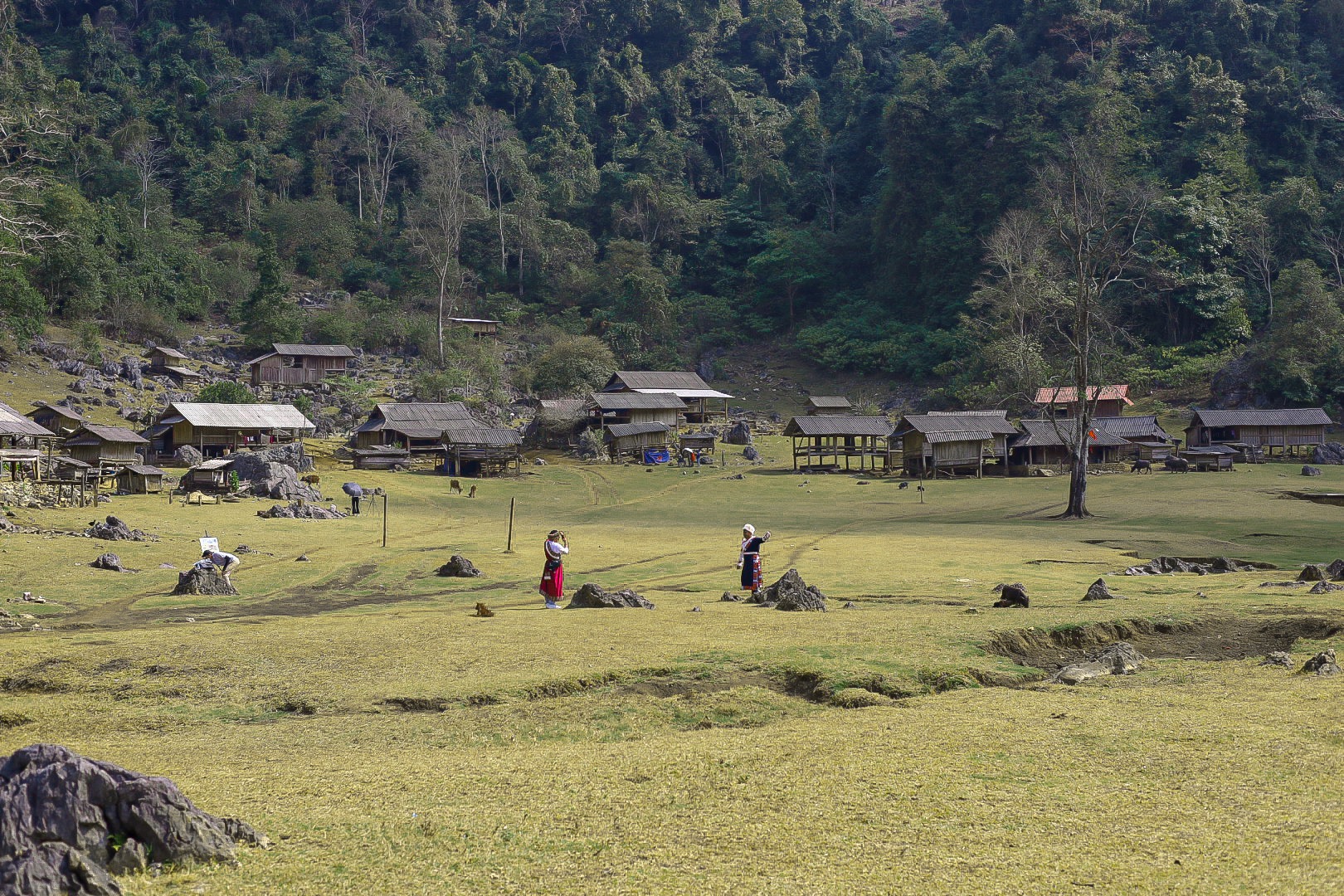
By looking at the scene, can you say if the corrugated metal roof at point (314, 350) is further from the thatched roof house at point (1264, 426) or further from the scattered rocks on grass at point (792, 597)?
the scattered rocks on grass at point (792, 597)

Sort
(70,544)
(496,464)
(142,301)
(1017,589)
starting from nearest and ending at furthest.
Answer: (1017,589) < (70,544) < (496,464) < (142,301)

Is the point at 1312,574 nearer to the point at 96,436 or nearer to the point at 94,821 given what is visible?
the point at 94,821

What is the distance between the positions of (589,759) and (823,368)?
90.9 meters

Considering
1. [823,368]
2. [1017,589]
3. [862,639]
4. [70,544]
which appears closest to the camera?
[862,639]

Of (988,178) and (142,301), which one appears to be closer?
(142,301)

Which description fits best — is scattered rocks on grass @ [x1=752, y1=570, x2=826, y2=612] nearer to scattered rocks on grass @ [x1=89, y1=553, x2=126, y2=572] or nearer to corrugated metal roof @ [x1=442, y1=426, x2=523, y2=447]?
scattered rocks on grass @ [x1=89, y1=553, x2=126, y2=572]

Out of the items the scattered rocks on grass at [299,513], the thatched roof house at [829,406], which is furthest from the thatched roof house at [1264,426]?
the scattered rocks on grass at [299,513]

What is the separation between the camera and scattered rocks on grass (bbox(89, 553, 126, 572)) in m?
27.9

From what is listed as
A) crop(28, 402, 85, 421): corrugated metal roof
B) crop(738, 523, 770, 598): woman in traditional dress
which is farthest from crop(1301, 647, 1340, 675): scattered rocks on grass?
crop(28, 402, 85, 421): corrugated metal roof

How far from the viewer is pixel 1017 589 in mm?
21234

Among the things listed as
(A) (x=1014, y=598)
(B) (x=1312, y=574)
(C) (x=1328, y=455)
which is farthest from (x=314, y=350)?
(B) (x=1312, y=574)

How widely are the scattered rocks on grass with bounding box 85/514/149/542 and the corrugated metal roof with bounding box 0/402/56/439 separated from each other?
12.6m

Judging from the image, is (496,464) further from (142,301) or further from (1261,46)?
(1261,46)

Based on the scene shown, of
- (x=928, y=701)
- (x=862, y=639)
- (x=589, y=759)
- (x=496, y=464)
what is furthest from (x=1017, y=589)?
(x=496, y=464)
